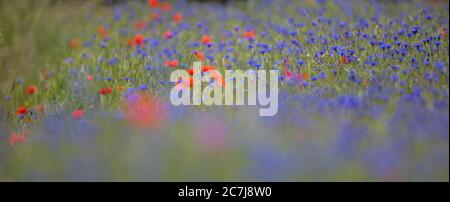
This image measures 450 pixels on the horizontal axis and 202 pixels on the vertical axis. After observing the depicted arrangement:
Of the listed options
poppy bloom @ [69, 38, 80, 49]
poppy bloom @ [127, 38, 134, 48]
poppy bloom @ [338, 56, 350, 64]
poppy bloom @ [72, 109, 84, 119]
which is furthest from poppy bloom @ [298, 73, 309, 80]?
poppy bloom @ [69, 38, 80, 49]

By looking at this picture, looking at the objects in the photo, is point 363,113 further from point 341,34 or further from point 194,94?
point 341,34

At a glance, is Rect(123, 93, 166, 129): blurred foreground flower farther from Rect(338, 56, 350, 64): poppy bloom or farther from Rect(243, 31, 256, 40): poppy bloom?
Rect(243, 31, 256, 40): poppy bloom

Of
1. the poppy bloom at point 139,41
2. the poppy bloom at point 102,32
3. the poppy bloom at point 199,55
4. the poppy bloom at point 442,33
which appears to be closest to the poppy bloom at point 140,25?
the poppy bloom at point 102,32

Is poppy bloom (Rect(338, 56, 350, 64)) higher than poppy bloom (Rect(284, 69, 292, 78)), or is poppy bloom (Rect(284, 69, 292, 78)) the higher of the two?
poppy bloom (Rect(338, 56, 350, 64))

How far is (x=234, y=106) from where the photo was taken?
3.42m

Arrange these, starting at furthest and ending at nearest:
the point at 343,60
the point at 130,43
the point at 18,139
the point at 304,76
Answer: the point at 130,43, the point at 343,60, the point at 304,76, the point at 18,139

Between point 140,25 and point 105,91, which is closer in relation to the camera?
point 105,91

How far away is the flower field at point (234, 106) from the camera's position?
262cm

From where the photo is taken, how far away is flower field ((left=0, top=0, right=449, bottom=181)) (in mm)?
2619

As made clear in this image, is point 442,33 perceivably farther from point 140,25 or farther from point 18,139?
point 140,25

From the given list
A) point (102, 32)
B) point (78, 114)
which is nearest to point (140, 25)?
point (102, 32)

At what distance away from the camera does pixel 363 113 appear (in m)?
3.02

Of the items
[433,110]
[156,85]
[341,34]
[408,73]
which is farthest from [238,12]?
[433,110]

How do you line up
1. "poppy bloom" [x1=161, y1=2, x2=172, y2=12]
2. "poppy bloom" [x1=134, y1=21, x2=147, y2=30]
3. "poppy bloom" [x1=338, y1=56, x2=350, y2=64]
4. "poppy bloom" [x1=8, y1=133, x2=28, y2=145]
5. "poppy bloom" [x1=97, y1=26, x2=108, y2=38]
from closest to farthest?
1. "poppy bloom" [x1=8, y1=133, x2=28, y2=145]
2. "poppy bloom" [x1=338, y1=56, x2=350, y2=64]
3. "poppy bloom" [x1=97, y1=26, x2=108, y2=38]
4. "poppy bloom" [x1=134, y1=21, x2=147, y2=30]
5. "poppy bloom" [x1=161, y1=2, x2=172, y2=12]
